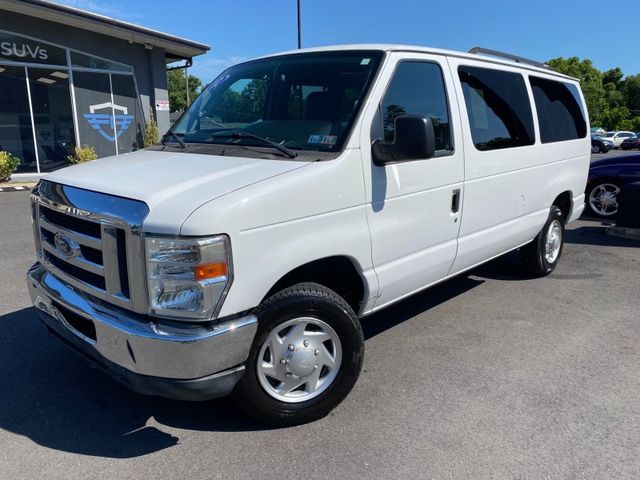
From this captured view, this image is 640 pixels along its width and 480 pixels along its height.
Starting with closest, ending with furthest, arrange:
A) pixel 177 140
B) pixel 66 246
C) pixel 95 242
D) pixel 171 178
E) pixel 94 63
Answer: pixel 95 242 < pixel 171 178 < pixel 66 246 < pixel 177 140 < pixel 94 63

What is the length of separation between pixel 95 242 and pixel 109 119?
15768mm

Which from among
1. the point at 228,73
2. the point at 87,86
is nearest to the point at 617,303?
the point at 228,73

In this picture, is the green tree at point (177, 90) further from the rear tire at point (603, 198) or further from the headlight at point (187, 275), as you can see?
the headlight at point (187, 275)

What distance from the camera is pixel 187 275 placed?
94.4 inches

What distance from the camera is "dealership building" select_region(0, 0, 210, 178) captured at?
14.3 meters

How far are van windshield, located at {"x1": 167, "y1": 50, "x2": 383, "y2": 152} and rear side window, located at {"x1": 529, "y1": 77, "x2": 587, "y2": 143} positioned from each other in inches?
102

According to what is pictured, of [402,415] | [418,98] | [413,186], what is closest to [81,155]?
[418,98]

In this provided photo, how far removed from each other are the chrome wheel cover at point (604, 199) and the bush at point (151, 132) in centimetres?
1321

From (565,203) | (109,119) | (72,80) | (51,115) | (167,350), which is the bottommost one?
(167,350)

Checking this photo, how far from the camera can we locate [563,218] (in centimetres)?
602

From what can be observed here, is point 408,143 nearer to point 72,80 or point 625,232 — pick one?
point 625,232

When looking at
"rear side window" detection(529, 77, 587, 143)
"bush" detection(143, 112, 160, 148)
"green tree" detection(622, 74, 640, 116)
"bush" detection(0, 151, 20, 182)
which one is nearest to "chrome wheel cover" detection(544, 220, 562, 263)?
"rear side window" detection(529, 77, 587, 143)

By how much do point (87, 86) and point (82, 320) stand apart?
15371mm

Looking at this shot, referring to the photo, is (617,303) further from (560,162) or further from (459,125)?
(459,125)
